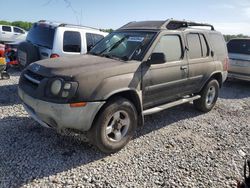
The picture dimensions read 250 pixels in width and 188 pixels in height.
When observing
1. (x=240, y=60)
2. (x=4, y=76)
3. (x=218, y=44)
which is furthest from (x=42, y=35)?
(x=240, y=60)

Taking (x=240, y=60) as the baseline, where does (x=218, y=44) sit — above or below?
above

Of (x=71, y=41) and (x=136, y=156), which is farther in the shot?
(x=71, y=41)

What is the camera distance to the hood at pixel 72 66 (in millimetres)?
3820

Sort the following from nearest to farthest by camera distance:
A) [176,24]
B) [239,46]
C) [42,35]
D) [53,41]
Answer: [176,24] < [53,41] < [42,35] < [239,46]

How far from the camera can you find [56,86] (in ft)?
12.1

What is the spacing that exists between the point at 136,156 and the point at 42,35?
4759 mm

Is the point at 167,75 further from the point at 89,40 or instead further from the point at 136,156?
the point at 89,40

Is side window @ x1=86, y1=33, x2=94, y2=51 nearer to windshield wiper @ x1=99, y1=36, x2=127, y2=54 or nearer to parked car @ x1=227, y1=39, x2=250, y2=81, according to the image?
windshield wiper @ x1=99, y1=36, x2=127, y2=54

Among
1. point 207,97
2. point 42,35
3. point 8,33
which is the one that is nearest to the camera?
point 207,97

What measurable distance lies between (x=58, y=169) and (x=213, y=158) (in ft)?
8.10

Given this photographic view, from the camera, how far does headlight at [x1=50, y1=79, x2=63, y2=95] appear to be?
3649 mm

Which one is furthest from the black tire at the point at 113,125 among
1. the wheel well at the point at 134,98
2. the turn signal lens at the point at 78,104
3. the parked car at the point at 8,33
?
the parked car at the point at 8,33

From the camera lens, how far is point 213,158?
4.26 meters

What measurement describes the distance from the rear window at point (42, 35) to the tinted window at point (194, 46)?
11.7 feet
